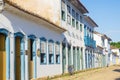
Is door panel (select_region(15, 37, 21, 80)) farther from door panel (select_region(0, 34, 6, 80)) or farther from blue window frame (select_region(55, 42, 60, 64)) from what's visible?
blue window frame (select_region(55, 42, 60, 64))

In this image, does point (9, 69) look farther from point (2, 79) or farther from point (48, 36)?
point (48, 36)

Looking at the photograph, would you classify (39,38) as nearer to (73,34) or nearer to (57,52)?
(57,52)

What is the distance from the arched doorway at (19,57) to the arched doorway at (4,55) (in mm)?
1572

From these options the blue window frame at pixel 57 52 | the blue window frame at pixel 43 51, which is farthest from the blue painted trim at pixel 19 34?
the blue window frame at pixel 57 52

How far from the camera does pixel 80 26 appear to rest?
123ft

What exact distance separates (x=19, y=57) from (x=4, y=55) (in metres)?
2.05

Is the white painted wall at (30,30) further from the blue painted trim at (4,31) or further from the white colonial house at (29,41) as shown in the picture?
the blue painted trim at (4,31)

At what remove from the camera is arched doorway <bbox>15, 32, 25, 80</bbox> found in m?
16.0

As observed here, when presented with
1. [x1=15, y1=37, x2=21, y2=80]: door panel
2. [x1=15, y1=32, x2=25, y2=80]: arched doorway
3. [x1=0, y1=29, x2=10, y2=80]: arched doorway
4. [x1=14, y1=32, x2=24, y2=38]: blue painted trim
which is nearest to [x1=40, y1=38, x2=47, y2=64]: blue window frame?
[x1=15, y1=32, x2=25, y2=80]: arched doorway

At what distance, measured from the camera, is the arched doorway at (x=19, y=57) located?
16047 millimetres

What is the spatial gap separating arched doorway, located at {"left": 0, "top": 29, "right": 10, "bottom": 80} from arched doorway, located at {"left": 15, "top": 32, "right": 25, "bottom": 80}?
1.57m

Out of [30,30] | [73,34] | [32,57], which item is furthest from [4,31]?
[73,34]

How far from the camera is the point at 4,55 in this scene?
46.8ft

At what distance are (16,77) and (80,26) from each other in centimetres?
2207
